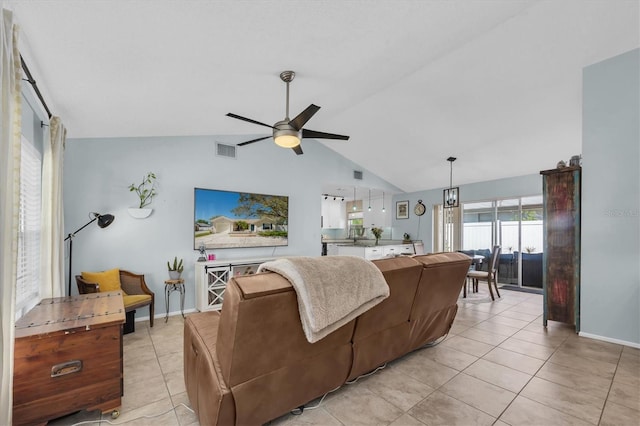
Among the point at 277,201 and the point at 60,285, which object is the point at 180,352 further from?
the point at 277,201

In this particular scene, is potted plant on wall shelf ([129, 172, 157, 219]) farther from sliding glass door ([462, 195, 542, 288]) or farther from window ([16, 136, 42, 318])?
sliding glass door ([462, 195, 542, 288])

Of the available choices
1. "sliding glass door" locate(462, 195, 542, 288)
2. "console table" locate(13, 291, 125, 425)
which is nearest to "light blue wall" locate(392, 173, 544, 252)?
"sliding glass door" locate(462, 195, 542, 288)

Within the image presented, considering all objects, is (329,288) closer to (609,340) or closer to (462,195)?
(609,340)

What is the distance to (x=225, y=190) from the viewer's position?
189 inches

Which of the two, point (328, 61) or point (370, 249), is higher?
point (328, 61)

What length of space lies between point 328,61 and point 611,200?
347cm

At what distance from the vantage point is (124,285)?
3785mm

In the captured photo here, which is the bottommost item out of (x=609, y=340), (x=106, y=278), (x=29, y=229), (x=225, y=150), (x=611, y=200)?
(x=609, y=340)

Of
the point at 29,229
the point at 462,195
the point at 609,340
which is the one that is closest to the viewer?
the point at 29,229

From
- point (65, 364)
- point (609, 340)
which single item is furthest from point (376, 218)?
point (65, 364)

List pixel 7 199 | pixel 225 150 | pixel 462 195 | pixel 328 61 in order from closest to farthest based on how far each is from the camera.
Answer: pixel 7 199, pixel 328 61, pixel 225 150, pixel 462 195

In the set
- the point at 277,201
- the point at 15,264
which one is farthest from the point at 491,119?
the point at 15,264

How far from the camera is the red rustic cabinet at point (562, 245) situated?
3490 millimetres

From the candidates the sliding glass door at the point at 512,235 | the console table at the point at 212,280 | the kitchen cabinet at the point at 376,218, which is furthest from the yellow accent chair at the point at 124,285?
the kitchen cabinet at the point at 376,218
